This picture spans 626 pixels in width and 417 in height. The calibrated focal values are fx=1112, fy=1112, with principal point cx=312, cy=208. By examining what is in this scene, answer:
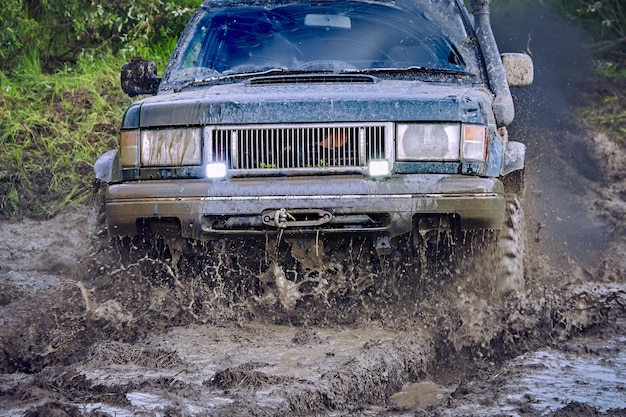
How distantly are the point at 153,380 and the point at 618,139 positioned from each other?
22.8 ft

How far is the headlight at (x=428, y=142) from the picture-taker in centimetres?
522

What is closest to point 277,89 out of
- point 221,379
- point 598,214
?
point 221,379

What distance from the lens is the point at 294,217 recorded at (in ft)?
16.8

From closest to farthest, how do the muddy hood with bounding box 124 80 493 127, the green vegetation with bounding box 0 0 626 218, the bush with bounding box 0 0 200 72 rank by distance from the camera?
the muddy hood with bounding box 124 80 493 127, the green vegetation with bounding box 0 0 626 218, the bush with bounding box 0 0 200 72

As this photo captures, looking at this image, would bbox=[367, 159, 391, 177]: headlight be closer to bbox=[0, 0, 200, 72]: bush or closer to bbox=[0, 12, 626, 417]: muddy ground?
bbox=[0, 12, 626, 417]: muddy ground

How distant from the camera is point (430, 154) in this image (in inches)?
206

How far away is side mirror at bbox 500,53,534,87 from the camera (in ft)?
20.5

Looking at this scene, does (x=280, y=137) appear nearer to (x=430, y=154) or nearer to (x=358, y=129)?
(x=358, y=129)

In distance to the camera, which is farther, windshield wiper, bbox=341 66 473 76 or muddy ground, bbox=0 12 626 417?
windshield wiper, bbox=341 66 473 76

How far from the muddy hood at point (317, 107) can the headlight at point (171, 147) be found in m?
0.05

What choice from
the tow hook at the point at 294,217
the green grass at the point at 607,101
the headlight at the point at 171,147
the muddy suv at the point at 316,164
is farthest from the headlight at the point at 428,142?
the green grass at the point at 607,101

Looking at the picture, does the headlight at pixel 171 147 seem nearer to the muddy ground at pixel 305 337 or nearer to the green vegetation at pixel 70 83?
the muddy ground at pixel 305 337

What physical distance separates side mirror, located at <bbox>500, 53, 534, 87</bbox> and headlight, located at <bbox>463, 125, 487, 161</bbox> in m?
1.04

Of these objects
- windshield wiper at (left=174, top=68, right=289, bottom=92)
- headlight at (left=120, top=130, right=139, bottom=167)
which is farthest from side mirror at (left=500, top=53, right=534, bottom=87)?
headlight at (left=120, top=130, right=139, bottom=167)
